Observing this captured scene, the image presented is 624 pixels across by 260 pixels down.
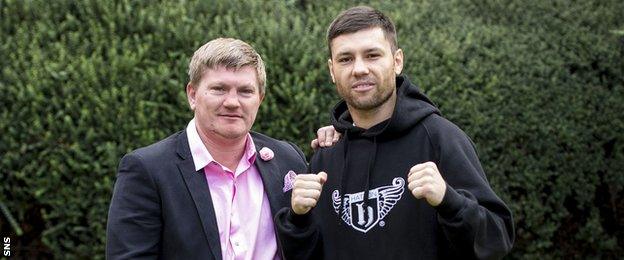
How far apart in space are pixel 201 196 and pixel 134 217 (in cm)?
28

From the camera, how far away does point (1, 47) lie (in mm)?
5418

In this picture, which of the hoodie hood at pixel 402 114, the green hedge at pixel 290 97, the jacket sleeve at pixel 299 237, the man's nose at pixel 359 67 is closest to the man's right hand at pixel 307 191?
the jacket sleeve at pixel 299 237

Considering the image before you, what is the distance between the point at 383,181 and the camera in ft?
10.6

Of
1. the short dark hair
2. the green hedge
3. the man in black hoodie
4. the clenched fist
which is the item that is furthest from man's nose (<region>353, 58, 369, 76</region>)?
the green hedge

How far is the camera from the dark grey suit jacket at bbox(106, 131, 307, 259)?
329 centimetres

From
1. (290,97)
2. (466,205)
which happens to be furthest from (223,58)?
(290,97)

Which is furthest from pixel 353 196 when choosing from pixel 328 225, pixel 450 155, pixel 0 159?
pixel 0 159

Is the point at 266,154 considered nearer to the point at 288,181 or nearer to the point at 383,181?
the point at 288,181

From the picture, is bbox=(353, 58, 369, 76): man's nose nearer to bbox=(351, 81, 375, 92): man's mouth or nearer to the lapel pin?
bbox=(351, 81, 375, 92): man's mouth

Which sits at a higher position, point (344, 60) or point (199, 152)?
point (344, 60)

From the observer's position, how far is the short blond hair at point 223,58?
11.2 feet

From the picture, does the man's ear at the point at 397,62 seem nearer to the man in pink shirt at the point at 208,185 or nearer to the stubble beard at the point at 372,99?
the stubble beard at the point at 372,99

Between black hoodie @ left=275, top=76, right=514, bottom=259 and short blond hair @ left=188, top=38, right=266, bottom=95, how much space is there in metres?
0.48
